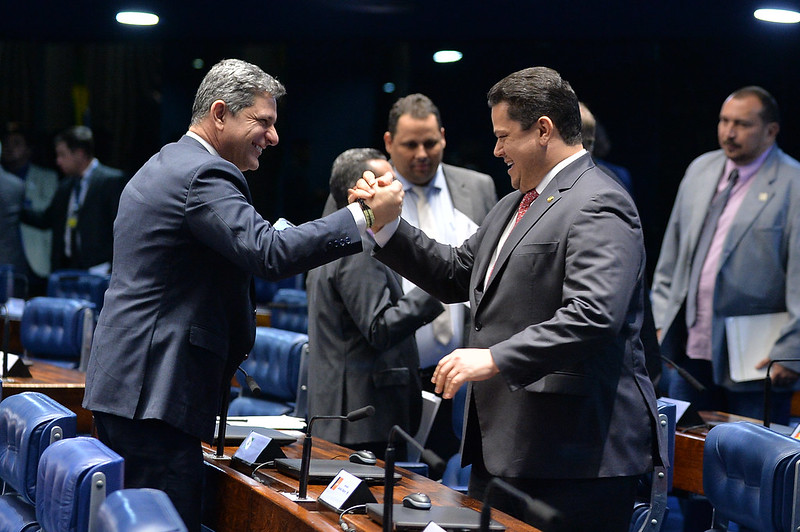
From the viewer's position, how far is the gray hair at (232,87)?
247 cm

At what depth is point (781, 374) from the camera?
4016 mm

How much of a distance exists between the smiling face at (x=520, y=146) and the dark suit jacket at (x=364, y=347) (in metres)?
0.96

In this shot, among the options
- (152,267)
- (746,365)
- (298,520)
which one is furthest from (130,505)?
(746,365)

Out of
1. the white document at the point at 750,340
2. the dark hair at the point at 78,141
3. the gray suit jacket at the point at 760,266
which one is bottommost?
the white document at the point at 750,340

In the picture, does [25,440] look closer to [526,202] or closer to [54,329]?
[526,202]

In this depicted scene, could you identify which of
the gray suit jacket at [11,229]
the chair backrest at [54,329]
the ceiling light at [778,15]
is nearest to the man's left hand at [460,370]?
the chair backrest at [54,329]

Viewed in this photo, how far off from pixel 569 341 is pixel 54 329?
150 inches

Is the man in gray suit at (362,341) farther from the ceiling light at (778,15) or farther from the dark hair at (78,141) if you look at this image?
the dark hair at (78,141)

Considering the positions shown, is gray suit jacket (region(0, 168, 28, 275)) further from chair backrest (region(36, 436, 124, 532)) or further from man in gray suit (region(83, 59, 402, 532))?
chair backrest (region(36, 436, 124, 532))

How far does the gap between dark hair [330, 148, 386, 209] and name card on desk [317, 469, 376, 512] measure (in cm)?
132

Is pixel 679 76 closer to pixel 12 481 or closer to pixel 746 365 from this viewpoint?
pixel 746 365

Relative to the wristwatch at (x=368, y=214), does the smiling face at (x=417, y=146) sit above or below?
above

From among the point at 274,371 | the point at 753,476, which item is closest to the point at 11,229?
the point at 274,371

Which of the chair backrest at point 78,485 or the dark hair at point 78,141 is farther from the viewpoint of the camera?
the dark hair at point 78,141
